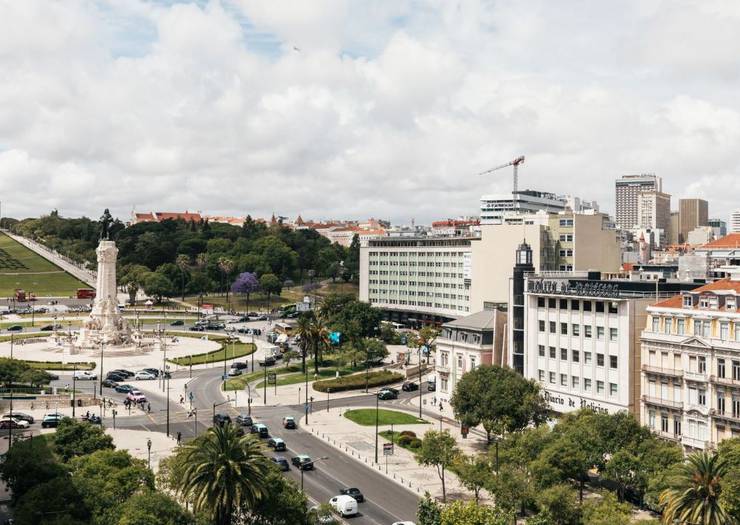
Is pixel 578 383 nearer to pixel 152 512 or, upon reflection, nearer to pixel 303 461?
pixel 303 461

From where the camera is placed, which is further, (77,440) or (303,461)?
(303,461)

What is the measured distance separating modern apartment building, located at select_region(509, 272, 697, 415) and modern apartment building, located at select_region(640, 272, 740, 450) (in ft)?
9.39

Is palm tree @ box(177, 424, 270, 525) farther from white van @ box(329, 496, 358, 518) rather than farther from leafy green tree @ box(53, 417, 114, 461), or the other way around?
leafy green tree @ box(53, 417, 114, 461)

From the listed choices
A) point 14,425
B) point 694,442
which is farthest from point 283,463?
point 694,442

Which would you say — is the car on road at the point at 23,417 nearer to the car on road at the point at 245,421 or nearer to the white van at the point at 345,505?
the car on road at the point at 245,421

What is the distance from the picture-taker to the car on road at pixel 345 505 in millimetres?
63734

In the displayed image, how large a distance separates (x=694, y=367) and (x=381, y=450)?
3395 centimetres

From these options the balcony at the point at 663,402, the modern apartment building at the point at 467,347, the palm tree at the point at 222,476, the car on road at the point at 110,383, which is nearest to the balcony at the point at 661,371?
the balcony at the point at 663,402

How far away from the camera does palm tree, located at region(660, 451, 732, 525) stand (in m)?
48.9

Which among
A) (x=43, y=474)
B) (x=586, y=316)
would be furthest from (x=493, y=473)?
(x=43, y=474)

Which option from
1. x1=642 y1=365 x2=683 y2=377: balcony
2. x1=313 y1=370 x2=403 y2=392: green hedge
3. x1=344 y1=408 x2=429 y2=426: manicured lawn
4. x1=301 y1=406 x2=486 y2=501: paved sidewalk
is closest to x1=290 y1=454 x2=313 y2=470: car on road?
x1=301 y1=406 x2=486 y2=501: paved sidewalk

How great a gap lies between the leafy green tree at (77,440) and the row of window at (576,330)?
5236cm

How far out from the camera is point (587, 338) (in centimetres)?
8775

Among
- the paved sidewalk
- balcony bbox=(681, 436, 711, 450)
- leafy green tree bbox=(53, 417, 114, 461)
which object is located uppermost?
leafy green tree bbox=(53, 417, 114, 461)
